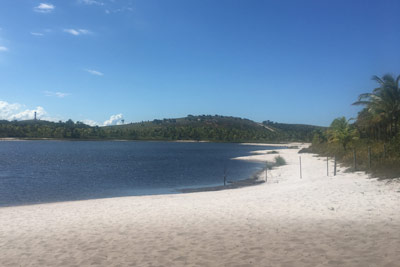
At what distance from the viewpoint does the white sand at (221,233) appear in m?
7.72

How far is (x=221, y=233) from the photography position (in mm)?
10055

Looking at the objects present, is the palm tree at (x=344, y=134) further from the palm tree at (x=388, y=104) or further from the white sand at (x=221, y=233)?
the white sand at (x=221, y=233)

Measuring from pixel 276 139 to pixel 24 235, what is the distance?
18930 centimetres

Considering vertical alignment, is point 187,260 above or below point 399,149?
below

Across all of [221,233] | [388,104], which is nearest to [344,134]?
[388,104]

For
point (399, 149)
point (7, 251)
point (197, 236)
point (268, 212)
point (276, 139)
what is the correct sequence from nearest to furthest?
point (7, 251) → point (197, 236) → point (268, 212) → point (399, 149) → point (276, 139)

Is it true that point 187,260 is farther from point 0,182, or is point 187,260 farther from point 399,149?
point 0,182

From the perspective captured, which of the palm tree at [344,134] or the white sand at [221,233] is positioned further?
the palm tree at [344,134]

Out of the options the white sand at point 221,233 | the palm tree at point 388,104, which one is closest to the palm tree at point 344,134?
the palm tree at point 388,104

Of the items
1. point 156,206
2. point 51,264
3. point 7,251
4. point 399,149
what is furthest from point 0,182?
point 399,149

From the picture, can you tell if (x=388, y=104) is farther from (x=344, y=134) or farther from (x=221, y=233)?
(x=221, y=233)

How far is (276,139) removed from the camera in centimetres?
19188

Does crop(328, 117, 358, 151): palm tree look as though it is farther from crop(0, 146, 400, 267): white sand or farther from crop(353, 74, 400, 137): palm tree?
crop(0, 146, 400, 267): white sand

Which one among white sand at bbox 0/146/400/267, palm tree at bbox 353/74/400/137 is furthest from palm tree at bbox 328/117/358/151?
white sand at bbox 0/146/400/267
